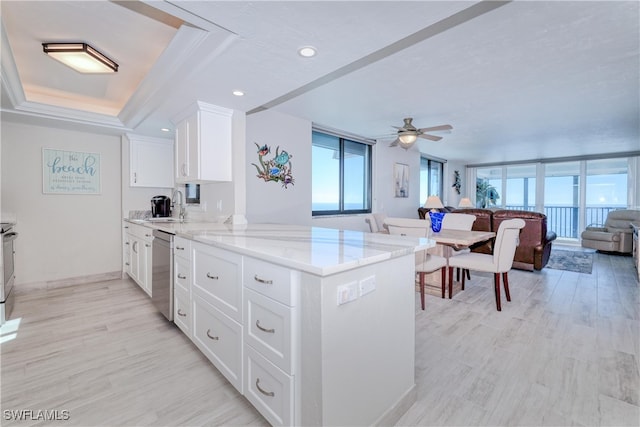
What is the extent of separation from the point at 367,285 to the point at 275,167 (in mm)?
2885

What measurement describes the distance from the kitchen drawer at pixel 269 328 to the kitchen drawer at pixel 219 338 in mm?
150

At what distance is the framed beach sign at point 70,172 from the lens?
3.71 meters

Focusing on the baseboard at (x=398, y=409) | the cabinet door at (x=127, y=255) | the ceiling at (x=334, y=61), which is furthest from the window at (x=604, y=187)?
the cabinet door at (x=127, y=255)

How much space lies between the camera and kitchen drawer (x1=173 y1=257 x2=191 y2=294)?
7.25 feet

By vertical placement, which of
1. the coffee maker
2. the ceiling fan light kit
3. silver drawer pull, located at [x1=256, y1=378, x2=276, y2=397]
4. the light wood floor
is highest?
the ceiling fan light kit

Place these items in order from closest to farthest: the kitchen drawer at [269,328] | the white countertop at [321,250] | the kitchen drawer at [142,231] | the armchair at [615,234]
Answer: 1. the white countertop at [321,250]
2. the kitchen drawer at [269,328]
3. the kitchen drawer at [142,231]
4. the armchair at [615,234]

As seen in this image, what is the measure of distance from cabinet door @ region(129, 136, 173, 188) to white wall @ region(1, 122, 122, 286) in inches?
12.1

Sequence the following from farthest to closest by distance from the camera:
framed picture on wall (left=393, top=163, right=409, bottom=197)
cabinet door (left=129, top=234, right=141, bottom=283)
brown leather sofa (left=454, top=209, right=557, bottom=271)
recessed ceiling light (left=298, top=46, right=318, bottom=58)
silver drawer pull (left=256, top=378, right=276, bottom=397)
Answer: framed picture on wall (left=393, top=163, right=409, bottom=197), brown leather sofa (left=454, top=209, right=557, bottom=271), cabinet door (left=129, top=234, right=141, bottom=283), recessed ceiling light (left=298, top=46, right=318, bottom=58), silver drawer pull (left=256, top=378, right=276, bottom=397)

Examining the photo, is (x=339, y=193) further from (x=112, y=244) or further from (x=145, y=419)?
(x=145, y=419)

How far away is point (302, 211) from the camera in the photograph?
169 inches

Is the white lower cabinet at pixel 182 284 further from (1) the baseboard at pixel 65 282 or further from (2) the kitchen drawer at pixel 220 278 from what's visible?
(1) the baseboard at pixel 65 282

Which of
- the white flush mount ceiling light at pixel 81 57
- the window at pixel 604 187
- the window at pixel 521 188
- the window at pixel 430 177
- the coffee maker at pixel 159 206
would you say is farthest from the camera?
the window at pixel 521 188

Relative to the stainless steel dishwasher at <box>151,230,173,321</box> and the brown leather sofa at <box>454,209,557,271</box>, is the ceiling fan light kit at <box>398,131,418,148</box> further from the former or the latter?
the stainless steel dishwasher at <box>151,230,173,321</box>

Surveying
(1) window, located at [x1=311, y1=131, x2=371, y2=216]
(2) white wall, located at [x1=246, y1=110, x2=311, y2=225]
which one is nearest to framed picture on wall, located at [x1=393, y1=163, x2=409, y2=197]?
(1) window, located at [x1=311, y1=131, x2=371, y2=216]
